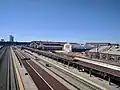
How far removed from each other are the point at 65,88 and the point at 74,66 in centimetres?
2079

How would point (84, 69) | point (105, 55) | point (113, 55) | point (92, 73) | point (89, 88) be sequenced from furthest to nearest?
point (105, 55), point (113, 55), point (84, 69), point (92, 73), point (89, 88)

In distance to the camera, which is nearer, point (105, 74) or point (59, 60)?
point (105, 74)

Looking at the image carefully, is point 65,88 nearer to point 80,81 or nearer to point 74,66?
point 80,81

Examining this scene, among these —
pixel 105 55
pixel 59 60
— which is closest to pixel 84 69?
A: pixel 105 55

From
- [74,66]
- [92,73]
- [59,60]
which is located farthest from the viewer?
[59,60]

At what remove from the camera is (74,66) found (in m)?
45.2

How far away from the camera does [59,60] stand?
204ft

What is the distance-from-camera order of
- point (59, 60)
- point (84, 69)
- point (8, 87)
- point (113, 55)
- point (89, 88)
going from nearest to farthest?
point (89, 88), point (8, 87), point (84, 69), point (113, 55), point (59, 60)

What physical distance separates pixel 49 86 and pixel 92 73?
11108mm

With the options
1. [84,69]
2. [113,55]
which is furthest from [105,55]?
[84,69]

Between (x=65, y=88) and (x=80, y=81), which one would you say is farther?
(x=80, y=81)

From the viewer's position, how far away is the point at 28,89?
2445 centimetres

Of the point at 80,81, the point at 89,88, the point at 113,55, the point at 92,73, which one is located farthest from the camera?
the point at 113,55

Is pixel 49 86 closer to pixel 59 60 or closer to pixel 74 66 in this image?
pixel 74 66
